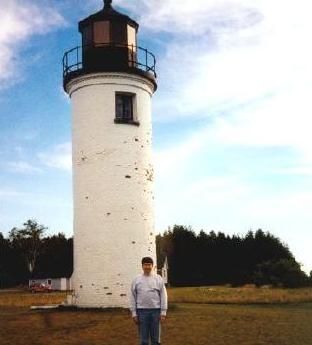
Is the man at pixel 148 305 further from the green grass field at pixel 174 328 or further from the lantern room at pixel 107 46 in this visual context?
the lantern room at pixel 107 46

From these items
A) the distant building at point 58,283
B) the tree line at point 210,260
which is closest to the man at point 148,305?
the tree line at point 210,260

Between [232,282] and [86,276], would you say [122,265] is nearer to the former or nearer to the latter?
[86,276]

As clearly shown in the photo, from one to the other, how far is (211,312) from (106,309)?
370 centimetres

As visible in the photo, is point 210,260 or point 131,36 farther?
point 210,260

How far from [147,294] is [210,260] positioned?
173 feet

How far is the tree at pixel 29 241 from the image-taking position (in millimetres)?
79306

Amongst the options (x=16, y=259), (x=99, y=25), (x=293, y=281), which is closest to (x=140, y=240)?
(x=99, y=25)

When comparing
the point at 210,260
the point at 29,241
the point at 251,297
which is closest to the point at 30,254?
the point at 29,241

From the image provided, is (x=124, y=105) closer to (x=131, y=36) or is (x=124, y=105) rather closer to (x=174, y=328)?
(x=131, y=36)

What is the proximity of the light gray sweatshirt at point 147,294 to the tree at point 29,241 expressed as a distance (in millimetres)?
71700

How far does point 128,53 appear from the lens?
21234mm

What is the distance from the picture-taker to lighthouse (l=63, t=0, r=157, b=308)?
19672 millimetres

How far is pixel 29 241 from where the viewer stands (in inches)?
3172

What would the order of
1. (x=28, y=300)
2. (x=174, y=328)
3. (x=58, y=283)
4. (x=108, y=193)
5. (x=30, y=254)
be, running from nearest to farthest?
1. (x=174, y=328)
2. (x=108, y=193)
3. (x=28, y=300)
4. (x=58, y=283)
5. (x=30, y=254)
